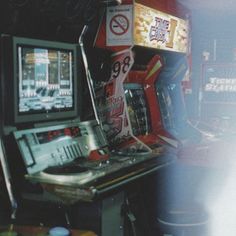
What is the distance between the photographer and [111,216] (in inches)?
116

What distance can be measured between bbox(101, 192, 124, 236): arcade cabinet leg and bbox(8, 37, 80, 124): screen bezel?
2.11ft

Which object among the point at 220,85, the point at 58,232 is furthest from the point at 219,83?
the point at 58,232

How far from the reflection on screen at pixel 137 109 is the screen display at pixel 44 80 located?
1023 millimetres

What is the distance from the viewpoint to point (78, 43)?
3.35 m

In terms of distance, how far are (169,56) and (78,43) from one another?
1.87 metres

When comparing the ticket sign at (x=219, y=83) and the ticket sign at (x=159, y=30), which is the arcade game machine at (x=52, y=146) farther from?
the ticket sign at (x=219, y=83)

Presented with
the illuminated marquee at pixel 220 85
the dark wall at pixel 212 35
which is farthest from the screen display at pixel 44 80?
the dark wall at pixel 212 35

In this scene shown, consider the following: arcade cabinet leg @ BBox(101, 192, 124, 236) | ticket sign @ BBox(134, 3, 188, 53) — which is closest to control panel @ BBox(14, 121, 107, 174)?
arcade cabinet leg @ BBox(101, 192, 124, 236)

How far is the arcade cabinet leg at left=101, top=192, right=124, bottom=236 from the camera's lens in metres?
2.85

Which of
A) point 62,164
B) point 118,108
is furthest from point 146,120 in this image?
point 62,164

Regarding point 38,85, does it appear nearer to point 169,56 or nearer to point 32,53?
point 32,53

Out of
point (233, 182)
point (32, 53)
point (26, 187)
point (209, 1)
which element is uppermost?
point (209, 1)

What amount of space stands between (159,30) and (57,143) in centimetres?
202

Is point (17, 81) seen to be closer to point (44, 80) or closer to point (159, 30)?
point (44, 80)
